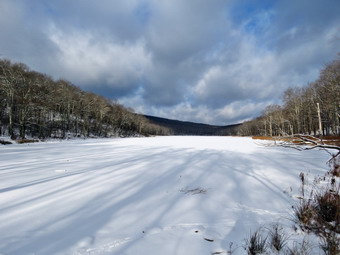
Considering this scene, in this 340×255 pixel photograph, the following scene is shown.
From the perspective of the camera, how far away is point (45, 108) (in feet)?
101

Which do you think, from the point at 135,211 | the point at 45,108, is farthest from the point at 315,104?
the point at 45,108

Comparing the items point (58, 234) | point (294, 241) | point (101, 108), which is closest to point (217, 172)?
point (294, 241)

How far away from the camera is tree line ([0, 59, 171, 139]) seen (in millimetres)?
25391

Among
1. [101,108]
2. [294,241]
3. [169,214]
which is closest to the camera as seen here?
[294,241]

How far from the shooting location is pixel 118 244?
2152mm

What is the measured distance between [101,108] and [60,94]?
13.8 meters

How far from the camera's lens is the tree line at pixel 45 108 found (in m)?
Answer: 25.4

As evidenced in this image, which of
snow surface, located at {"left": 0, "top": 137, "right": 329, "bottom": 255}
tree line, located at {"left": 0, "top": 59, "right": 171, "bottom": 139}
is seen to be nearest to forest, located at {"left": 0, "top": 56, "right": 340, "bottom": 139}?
tree line, located at {"left": 0, "top": 59, "right": 171, "bottom": 139}

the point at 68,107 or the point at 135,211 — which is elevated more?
the point at 68,107

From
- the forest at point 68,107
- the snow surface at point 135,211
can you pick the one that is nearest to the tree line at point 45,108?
the forest at point 68,107

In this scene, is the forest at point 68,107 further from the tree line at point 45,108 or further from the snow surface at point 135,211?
the snow surface at point 135,211

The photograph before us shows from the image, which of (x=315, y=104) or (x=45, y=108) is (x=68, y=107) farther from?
(x=315, y=104)

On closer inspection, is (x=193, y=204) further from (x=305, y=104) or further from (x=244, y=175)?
(x=305, y=104)

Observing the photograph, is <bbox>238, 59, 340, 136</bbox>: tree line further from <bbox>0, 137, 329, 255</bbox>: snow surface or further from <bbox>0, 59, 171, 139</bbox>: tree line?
<bbox>0, 59, 171, 139</bbox>: tree line
